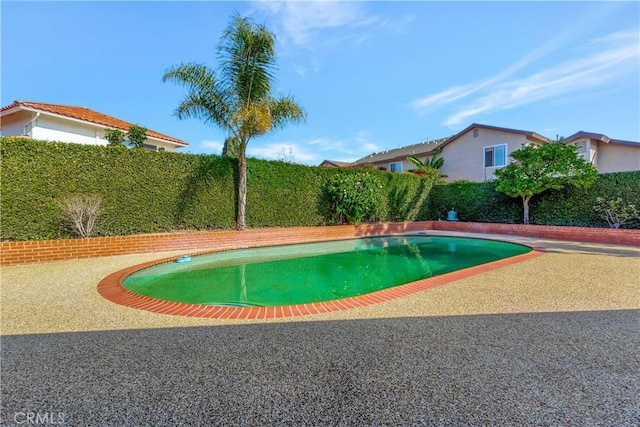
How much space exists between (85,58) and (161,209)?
668 centimetres

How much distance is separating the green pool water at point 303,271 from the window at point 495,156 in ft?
40.7

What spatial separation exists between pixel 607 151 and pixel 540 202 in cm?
1087

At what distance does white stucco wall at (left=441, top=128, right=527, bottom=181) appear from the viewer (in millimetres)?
22036

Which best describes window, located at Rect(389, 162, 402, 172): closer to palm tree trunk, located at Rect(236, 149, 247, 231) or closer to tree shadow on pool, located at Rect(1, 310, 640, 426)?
palm tree trunk, located at Rect(236, 149, 247, 231)

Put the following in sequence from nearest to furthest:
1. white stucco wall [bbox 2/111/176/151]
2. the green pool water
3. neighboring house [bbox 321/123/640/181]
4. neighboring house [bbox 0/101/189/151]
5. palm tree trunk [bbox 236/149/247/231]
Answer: the green pool water < palm tree trunk [bbox 236/149/247/231] < neighboring house [bbox 0/101/189/151] < white stucco wall [bbox 2/111/176/151] < neighboring house [bbox 321/123/640/181]

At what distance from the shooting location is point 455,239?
1416 centimetres

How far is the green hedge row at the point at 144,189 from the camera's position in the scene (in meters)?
8.31

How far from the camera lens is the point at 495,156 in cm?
2281

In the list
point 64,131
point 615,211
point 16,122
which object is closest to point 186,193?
point 64,131

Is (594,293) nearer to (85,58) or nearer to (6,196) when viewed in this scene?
(6,196)

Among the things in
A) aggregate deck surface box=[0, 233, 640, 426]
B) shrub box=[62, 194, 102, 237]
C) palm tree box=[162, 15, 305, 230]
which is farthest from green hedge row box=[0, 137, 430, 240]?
aggregate deck surface box=[0, 233, 640, 426]

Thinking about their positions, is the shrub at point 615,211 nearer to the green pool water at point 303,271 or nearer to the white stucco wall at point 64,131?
the green pool water at point 303,271

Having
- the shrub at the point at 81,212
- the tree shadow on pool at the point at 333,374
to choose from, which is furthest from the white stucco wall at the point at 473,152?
the shrub at the point at 81,212

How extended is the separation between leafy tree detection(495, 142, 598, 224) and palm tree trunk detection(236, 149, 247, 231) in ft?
41.1
